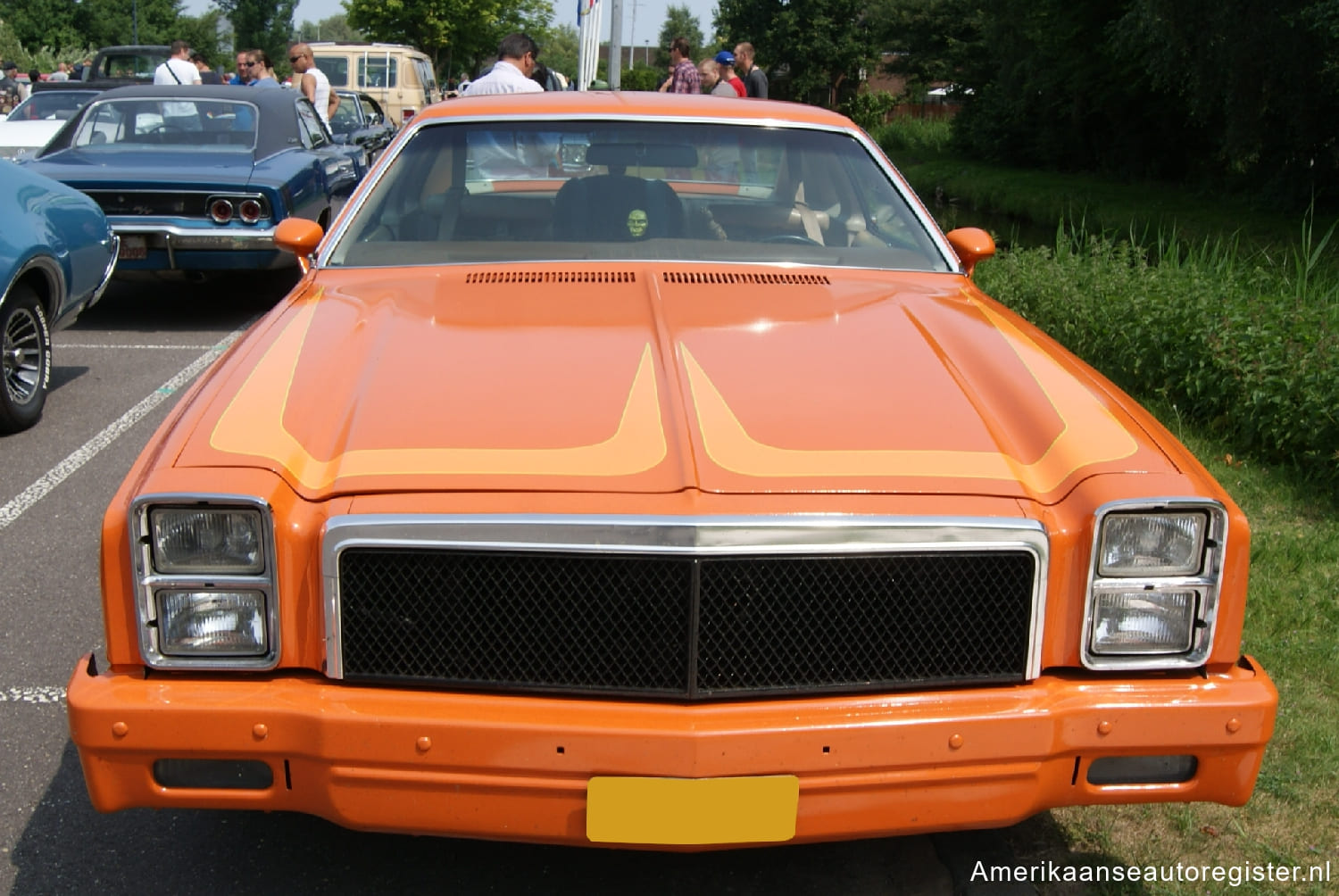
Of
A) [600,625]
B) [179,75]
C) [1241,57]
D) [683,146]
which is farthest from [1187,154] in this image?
[600,625]

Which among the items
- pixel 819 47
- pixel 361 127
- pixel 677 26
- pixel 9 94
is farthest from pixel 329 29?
pixel 361 127

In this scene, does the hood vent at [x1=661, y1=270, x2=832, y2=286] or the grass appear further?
the hood vent at [x1=661, y1=270, x2=832, y2=286]

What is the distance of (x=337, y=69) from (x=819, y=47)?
37.6 m

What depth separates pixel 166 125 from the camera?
915cm

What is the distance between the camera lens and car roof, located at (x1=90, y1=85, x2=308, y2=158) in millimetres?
9234

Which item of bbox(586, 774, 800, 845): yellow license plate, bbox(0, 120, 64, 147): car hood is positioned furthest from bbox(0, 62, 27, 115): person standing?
bbox(586, 774, 800, 845): yellow license plate

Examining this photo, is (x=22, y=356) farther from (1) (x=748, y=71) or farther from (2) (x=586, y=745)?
(1) (x=748, y=71)

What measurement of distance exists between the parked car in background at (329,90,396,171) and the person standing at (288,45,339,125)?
33 cm

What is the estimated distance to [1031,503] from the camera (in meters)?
2.34

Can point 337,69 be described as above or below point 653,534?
above

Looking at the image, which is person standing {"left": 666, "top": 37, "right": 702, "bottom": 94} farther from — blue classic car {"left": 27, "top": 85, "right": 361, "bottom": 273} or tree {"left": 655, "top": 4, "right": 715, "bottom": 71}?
tree {"left": 655, "top": 4, "right": 715, "bottom": 71}

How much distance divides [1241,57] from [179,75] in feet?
43.2

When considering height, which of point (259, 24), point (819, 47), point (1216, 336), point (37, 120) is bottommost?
point (1216, 336)

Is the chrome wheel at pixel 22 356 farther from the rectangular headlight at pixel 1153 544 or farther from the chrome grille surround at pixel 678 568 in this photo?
the rectangular headlight at pixel 1153 544
